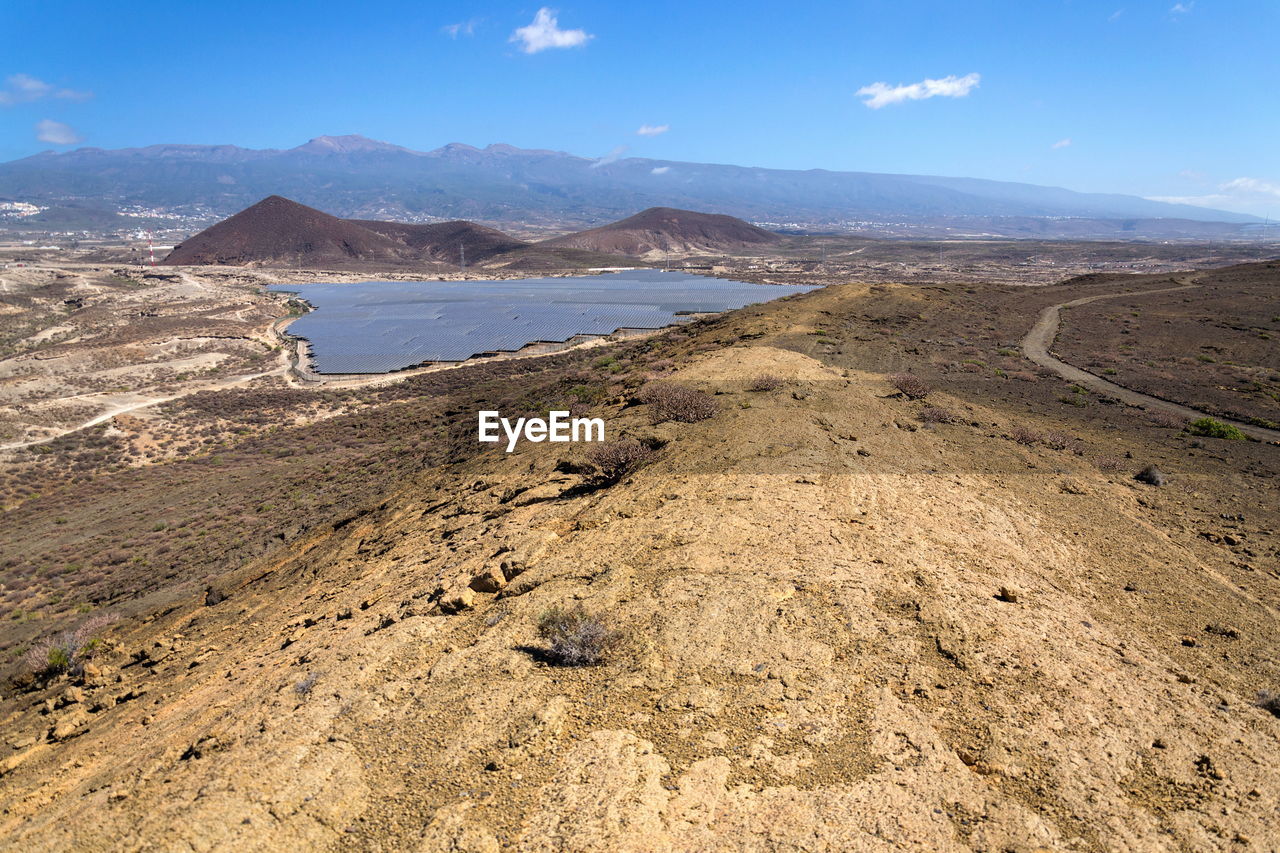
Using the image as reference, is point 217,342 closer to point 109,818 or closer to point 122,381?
point 122,381

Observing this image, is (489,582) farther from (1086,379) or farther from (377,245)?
(377,245)

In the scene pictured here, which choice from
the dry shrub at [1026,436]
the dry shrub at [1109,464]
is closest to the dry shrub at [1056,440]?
the dry shrub at [1026,436]

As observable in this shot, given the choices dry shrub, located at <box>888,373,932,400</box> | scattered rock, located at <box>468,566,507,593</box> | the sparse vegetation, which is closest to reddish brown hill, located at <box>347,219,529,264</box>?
dry shrub, located at <box>888,373,932,400</box>

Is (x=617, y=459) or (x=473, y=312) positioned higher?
(x=473, y=312)

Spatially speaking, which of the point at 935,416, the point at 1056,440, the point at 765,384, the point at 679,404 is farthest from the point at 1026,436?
the point at 679,404

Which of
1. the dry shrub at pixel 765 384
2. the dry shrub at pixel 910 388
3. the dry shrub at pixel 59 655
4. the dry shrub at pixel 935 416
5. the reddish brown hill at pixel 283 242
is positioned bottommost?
the dry shrub at pixel 59 655

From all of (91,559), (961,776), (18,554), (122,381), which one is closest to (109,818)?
(961,776)

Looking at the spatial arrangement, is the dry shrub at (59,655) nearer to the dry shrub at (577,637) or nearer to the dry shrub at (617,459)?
the dry shrub at (577,637)
